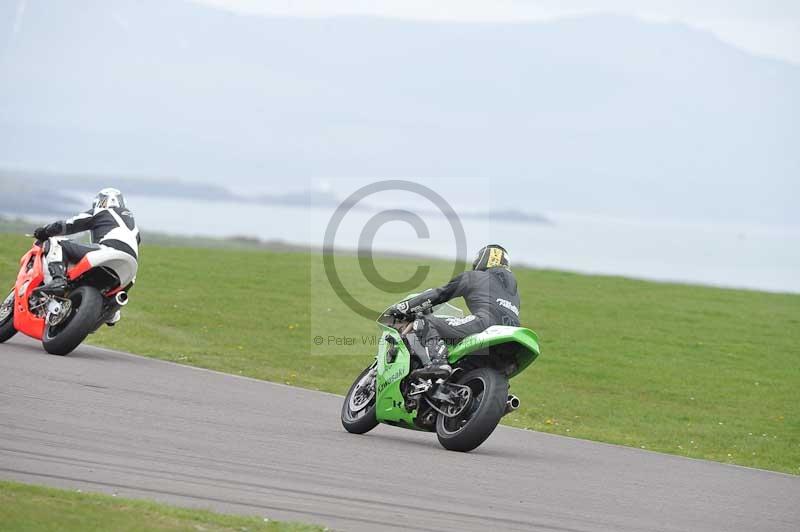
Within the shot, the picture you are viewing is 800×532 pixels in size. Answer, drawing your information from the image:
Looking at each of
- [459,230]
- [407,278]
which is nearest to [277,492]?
[459,230]

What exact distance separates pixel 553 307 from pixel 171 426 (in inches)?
731

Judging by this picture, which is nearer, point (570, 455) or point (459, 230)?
point (570, 455)

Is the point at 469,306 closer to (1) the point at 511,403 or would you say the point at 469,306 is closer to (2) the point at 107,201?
(1) the point at 511,403

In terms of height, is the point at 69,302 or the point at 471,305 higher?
the point at 471,305

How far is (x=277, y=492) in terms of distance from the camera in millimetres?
8812

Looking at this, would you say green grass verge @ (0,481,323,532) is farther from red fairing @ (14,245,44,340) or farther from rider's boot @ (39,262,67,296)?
red fairing @ (14,245,44,340)

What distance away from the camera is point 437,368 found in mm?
12328

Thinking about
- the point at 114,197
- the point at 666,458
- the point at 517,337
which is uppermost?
the point at 114,197

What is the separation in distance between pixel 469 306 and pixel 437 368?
0.84 meters

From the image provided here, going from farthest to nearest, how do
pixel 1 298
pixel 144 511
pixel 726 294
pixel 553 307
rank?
pixel 726 294
pixel 553 307
pixel 1 298
pixel 144 511

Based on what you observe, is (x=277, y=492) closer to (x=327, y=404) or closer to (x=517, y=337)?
(x=517, y=337)

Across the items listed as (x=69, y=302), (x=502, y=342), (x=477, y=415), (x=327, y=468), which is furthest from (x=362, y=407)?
(x=69, y=302)

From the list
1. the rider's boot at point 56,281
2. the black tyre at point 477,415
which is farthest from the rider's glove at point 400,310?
the rider's boot at point 56,281

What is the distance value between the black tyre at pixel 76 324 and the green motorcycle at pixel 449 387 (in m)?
4.34
